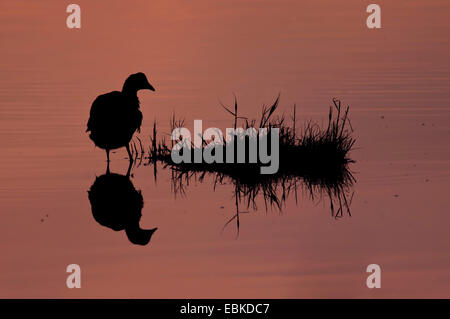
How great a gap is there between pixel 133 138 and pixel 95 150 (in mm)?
662

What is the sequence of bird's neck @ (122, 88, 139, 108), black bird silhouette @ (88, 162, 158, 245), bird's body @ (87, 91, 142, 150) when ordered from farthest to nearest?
bird's neck @ (122, 88, 139, 108), bird's body @ (87, 91, 142, 150), black bird silhouette @ (88, 162, 158, 245)

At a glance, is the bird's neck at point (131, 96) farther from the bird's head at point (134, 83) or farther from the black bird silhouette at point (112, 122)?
the black bird silhouette at point (112, 122)

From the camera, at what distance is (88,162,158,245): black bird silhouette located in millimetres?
9969

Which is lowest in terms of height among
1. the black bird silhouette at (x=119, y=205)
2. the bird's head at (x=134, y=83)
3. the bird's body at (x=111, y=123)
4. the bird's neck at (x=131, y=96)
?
the black bird silhouette at (x=119, y=205)

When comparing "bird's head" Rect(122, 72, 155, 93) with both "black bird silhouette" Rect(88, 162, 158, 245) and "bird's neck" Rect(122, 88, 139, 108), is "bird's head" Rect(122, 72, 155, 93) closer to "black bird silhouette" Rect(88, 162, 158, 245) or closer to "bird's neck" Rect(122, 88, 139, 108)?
"bird's neck" Rect(122, 88, 139, 108)

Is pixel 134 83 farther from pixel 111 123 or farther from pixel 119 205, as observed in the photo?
pixel 119 205

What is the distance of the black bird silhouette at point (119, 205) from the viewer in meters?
9.97

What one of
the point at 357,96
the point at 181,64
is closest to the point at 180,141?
the point at 357,96

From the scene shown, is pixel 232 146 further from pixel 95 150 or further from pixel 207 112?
pixel 207 112

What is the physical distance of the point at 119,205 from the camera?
36.9 ft

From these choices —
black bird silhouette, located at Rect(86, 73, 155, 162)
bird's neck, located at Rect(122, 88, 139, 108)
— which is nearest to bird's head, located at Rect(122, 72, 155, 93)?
bird's neck, located at Rect(122, 88, 139, 108)

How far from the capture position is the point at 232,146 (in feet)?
43.3

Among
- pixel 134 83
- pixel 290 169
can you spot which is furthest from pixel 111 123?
A: pixel 290 169

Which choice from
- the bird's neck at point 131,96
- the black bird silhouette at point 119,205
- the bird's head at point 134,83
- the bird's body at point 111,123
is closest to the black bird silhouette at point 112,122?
Result: the bird's body at point 111,123
